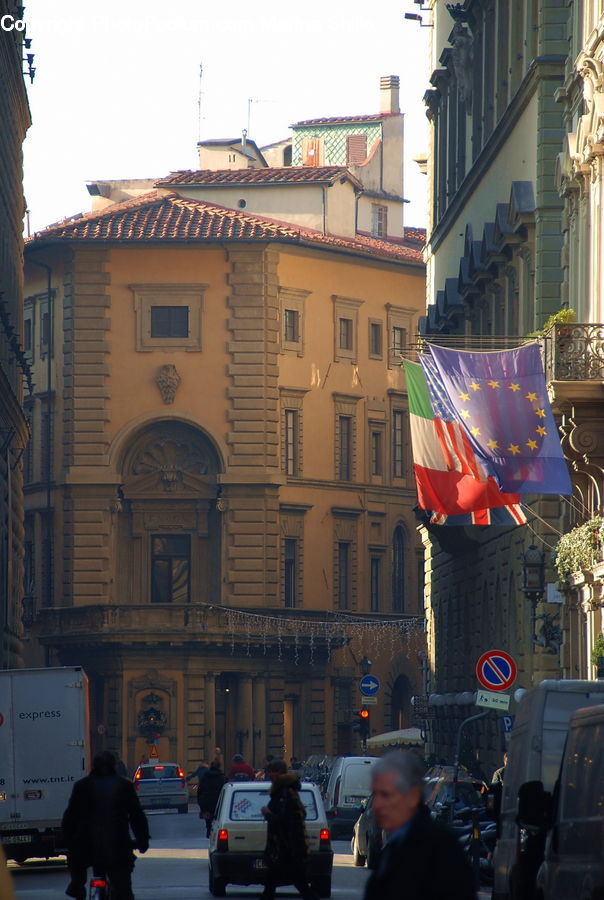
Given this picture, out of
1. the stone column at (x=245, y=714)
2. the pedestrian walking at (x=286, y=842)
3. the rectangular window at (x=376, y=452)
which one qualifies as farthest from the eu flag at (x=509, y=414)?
the rectangular window at (x=376, y=452)

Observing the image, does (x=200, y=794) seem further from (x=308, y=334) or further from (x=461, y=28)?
(x=308, y=334)

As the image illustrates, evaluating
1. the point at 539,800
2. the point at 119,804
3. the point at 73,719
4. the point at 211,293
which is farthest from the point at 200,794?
the point at 211,293

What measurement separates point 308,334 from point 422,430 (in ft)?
151

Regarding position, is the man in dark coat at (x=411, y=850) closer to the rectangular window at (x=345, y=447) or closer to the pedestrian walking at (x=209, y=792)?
the pedestrian walking at (x=209, y=792)

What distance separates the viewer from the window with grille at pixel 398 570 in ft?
254

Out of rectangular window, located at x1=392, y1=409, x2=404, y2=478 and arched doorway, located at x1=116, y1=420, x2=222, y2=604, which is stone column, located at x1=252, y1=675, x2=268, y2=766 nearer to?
arched doorway, located at x1=116, y1=420, x2=222, y2=604

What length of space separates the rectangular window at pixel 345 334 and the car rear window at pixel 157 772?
21047 mm

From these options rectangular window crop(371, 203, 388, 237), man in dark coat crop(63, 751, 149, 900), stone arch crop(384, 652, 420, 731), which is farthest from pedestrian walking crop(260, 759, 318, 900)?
rectangular window crop(371, 203, 388, 237)

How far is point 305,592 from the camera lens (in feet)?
241

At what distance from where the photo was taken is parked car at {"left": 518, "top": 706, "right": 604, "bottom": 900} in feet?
39.7

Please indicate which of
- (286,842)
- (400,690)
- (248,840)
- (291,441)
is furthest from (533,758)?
(400,690)

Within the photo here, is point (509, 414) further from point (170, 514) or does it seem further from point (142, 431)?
point (170, 514)

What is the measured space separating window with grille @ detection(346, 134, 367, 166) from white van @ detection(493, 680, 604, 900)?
72.2 metres

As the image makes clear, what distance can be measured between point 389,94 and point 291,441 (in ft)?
72.2
